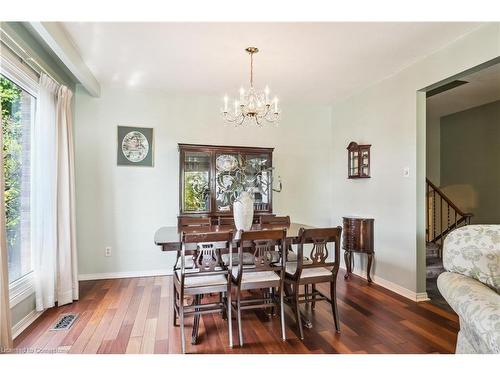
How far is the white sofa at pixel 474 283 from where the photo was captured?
130 cm

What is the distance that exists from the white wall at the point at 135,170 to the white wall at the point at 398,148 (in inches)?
47.1

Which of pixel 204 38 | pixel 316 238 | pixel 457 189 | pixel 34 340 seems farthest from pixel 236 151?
pixel 457 189

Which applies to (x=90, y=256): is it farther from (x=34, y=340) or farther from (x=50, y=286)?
(x=34, y=340)

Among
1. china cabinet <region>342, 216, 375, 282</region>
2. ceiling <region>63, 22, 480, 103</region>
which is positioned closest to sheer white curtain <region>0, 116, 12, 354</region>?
ceiling <region>63, 22, 480, 103</region>

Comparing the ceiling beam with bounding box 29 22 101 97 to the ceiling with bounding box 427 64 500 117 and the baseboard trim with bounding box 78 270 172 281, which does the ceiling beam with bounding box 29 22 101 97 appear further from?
the ceiling with bounding box 427 64 500 117

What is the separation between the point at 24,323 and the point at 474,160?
6704 mm

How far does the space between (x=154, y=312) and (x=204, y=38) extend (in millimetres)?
2591

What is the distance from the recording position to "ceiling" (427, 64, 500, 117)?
11.7 ft

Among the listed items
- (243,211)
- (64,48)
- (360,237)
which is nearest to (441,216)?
(360,237)

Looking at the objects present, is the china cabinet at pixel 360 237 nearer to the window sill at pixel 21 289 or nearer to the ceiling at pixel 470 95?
the ceiling at pixel 470 95

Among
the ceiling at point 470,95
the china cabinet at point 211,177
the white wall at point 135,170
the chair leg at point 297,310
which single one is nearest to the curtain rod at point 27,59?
the white wall at point 135,170

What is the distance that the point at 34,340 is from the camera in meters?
2.28

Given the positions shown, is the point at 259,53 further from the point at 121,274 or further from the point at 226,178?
the point at 121,274
